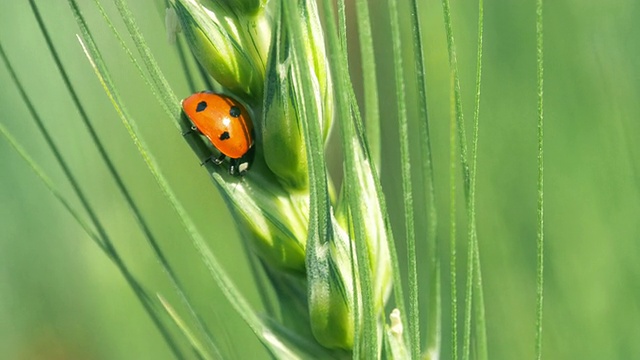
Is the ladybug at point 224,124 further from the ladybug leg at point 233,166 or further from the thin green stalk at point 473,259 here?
the thin green stalk at point 473,259

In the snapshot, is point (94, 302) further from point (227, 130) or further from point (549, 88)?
point (549, 88)

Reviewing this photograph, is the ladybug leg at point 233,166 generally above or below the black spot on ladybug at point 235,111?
below

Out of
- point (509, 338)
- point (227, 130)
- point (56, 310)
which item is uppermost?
point (227, 130)

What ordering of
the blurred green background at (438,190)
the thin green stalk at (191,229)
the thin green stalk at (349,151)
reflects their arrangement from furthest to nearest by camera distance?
the blurred green background at (438,190) < the thin green stalk at (191,229) < the thin green stalk at (349,151)

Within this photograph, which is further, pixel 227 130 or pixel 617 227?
pixel 617 227

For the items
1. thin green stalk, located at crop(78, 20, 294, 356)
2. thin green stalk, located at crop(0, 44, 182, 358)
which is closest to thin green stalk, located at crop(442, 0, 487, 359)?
thin green stalk, located at crop(78, 20, 294, 356)

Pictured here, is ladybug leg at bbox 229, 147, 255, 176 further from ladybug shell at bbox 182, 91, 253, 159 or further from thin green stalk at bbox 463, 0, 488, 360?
thin green stalk at bbox 463, 0, 488, 360

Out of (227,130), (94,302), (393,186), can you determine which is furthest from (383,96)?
(94,302)

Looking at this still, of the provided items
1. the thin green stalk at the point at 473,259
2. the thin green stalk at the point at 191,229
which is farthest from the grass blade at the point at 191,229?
the thin green stalk at the point at 473,259
